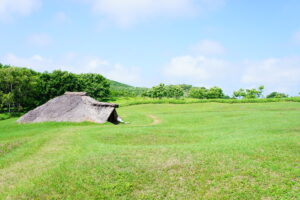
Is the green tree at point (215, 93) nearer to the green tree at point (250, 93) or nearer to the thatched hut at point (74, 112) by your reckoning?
the green tree at point (250, 93)

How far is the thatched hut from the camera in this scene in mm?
30672

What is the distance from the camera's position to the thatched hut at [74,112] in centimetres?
3067

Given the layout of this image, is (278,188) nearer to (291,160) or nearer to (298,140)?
(291,160)

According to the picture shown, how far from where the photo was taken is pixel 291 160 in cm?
1172

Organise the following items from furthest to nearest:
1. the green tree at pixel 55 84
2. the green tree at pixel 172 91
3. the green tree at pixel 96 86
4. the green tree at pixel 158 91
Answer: the green tree at pixel 172 91
the green tree at pixel 158 91
the green tree at pixel 96 86
the green tree at pixel 55 84

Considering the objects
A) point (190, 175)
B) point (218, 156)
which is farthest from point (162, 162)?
point (218, 156)

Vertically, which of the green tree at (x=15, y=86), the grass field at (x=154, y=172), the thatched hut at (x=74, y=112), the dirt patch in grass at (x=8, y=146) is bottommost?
the dirt patch in grass at (x=8, y=146)

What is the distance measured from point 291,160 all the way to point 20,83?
51606 mm

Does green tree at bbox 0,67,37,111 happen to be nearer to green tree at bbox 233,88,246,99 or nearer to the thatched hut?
the thatched hut

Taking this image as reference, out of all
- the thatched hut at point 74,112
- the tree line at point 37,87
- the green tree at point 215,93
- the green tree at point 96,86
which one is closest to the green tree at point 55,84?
the tree line at point 37,87

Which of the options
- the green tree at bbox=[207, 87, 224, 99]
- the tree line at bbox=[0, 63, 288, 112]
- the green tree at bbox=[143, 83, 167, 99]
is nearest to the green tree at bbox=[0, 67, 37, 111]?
the tree line at bbox=[0, 63, 288, 112]

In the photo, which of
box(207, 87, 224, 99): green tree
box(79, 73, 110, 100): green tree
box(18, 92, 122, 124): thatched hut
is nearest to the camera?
box(18, 92, 122, 124): thatched hut

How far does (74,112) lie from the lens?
31.6 metres

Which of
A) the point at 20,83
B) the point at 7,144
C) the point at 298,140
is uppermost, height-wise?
the point at 20,83
